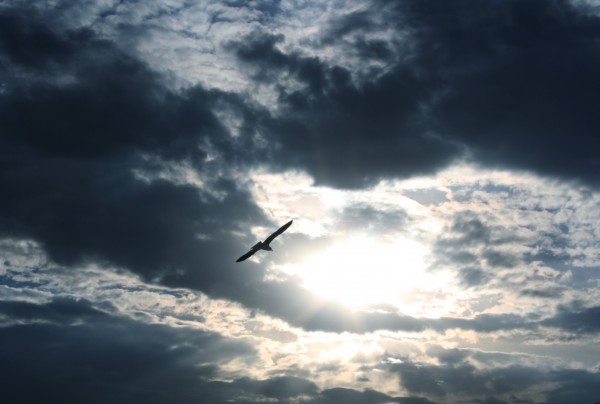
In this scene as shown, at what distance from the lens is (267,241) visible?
6769 cm
